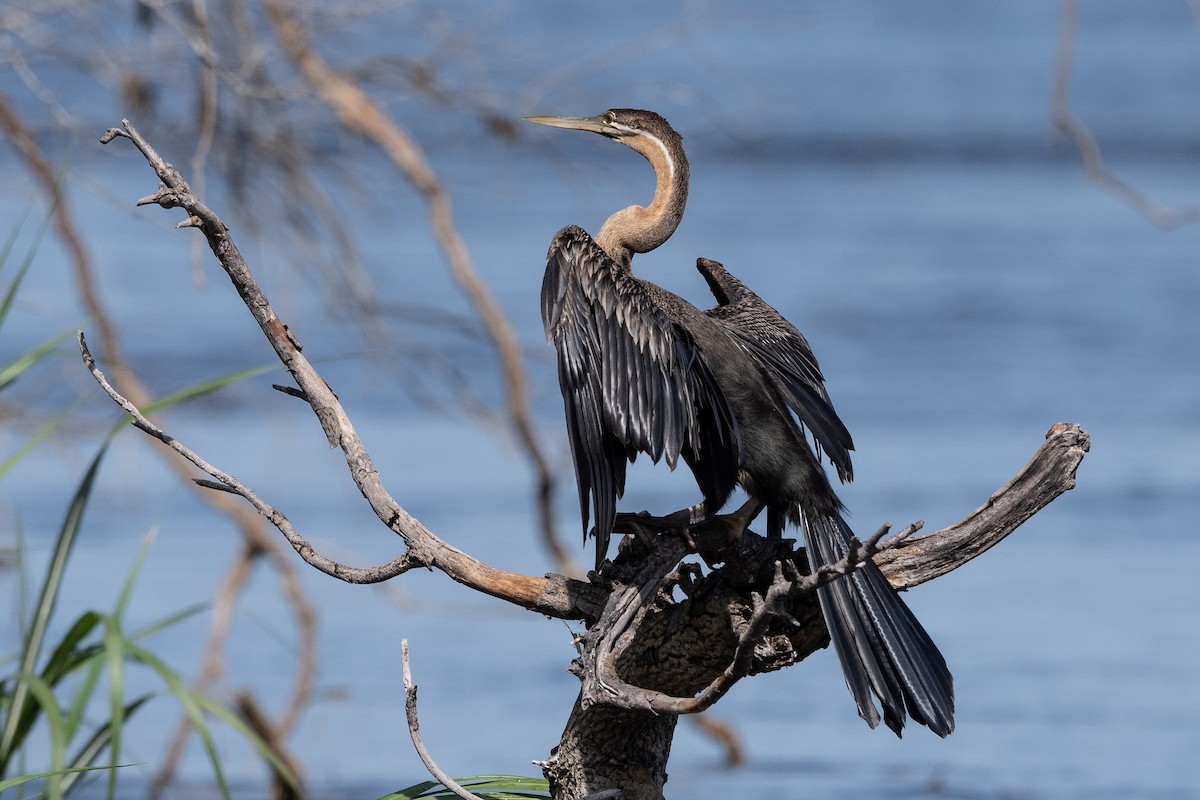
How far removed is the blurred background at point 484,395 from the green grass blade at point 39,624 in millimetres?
108

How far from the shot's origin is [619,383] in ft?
9.68

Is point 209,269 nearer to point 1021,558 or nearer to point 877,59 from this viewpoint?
point 1021,558

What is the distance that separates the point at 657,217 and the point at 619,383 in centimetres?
47

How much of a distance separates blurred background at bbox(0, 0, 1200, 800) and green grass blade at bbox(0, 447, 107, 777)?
0.11m

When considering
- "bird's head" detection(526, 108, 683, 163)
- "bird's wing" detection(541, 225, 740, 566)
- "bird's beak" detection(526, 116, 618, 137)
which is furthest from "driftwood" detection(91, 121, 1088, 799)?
"bird's beak" detection(526, 116, 618, 137)

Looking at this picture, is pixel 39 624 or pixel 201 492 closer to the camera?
pixel 39 624

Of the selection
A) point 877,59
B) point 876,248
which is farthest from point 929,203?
point 877,59

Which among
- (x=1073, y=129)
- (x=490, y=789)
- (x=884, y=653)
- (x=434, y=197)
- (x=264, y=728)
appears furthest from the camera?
(x=434, y=197)

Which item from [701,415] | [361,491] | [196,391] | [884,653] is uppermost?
[196,391]

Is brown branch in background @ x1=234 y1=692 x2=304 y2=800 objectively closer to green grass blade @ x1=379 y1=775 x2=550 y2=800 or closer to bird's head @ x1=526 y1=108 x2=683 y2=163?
green grass blade @ x1=379 y1=775 x2=550 y2=800

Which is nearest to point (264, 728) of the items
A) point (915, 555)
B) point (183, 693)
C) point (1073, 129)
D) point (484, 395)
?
point (183, 693)

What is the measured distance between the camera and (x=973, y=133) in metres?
22.6

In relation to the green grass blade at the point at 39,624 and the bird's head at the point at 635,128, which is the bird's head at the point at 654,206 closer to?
the bird's head at the point at 635,128

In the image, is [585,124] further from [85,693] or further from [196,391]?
[85,693]
